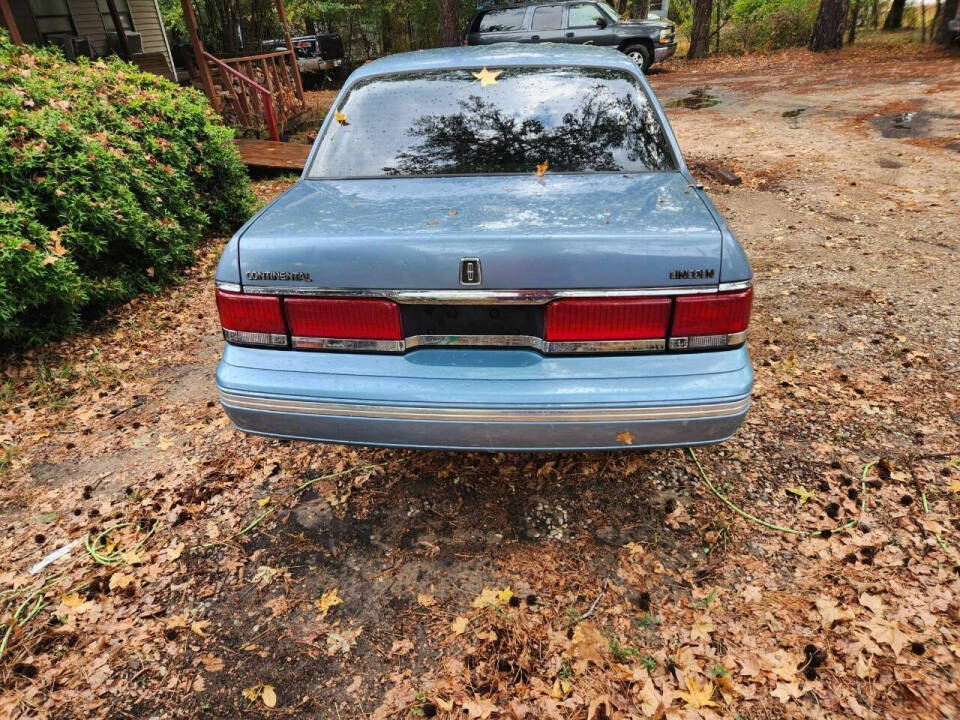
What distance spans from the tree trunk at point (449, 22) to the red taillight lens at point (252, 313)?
1550cm

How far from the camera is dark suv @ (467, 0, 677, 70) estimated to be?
14.9 m

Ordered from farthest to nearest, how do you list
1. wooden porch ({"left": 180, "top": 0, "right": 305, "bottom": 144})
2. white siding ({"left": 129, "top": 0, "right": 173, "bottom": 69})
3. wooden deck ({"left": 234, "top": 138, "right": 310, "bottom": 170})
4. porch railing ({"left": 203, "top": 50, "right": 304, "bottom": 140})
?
white siding ({"left": 129, "top": 0, "right": 173, "bottom": 69}) → porch railing ({"left": 203, "top": 50, "right": 304, "bottom": 140}) → wooden porch ({"left": 180, "top": 0, "right": 305, "bottom": 144}) → wooden deck ({"left": 234, "top": 138, "right": 310, "bottom": 170})

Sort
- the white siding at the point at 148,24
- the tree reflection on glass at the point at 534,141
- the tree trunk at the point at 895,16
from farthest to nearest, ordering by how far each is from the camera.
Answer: the tree trunk at the point at 895,16
the white siding at the point at 148,24
the tree reflection on glass at the point at 534,141

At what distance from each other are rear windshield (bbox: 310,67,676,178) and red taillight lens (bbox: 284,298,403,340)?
35.0 inches

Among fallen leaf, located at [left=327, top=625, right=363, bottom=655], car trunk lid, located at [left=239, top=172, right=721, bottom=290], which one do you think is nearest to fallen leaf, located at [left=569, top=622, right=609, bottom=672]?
fallen leaf, located at [left=327, top=625, right=363, bottom=655]

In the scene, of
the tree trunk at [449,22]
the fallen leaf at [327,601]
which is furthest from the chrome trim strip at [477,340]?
the tree trunk at [449,22]

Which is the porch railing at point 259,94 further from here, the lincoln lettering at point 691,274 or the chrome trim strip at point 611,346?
the lincoln lettering at point 691,274

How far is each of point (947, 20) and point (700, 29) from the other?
22.1 feet

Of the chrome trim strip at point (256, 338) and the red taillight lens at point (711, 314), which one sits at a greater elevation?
the red taillight lens at point (711, 314)

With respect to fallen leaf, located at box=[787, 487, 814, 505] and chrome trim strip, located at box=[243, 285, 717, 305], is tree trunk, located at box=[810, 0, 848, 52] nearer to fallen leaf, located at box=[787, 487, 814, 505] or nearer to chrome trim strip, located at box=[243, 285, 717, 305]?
fallen leaf, located at box=[787, 487, 814, 505]

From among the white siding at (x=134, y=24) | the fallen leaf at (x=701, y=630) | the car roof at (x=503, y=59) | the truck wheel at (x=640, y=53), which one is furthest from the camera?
the truck wheel at (x=640, y=53)

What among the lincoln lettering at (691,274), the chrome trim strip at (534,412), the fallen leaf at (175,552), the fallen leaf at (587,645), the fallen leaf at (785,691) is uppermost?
the lincoln lettering at (691,274)

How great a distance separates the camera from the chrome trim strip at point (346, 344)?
Result: 2119 millimetres

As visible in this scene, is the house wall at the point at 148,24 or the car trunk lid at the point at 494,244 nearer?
the car trunk lid at the point at 494,244
